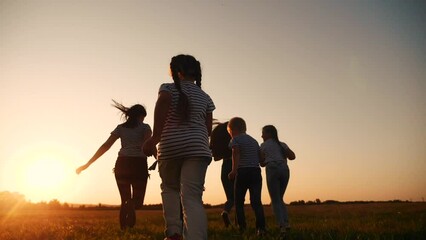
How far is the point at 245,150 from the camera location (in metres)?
7.61

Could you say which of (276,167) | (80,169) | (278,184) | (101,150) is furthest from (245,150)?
(80,169)

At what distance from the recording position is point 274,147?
7961mm

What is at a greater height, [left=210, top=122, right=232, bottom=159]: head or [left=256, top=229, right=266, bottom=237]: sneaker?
[left=210, top=122, right=232, bottom=159]: head

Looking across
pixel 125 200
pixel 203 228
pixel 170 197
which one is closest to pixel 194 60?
pixel 170 197

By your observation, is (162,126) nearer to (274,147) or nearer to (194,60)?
(194,60)

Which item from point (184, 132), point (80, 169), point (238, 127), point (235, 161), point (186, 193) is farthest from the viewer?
point (238, 127)

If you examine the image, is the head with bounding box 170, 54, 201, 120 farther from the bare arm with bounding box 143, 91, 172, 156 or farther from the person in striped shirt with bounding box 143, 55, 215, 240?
the bare arm with bounding box 143, 91, 172, 156

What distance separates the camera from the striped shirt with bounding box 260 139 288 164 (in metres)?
7.89

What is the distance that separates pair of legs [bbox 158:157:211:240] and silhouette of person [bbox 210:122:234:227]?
4.56 m

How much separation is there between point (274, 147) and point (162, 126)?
4.41 m

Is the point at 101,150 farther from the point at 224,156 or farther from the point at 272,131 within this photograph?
the point at 272,131

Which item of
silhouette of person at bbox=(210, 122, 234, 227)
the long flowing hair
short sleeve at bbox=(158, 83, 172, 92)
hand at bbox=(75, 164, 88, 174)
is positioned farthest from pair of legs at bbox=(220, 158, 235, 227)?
short sleeve at bbox=(158, 83, 172, 92)

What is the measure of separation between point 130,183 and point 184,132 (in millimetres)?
4136

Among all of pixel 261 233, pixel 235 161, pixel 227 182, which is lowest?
pixel 261 233
